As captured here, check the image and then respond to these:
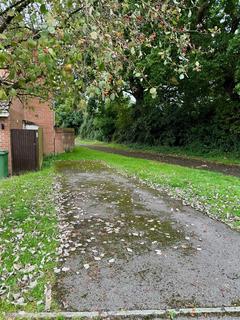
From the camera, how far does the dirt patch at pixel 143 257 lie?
10.7ft

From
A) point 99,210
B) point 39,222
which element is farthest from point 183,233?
point 39,222

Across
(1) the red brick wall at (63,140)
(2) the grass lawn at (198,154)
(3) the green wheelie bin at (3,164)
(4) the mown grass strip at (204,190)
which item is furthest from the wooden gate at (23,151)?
(2) the grass lawn at (198,154)

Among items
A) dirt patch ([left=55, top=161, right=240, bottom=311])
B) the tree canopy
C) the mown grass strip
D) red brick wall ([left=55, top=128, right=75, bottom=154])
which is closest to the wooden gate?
the mown grass strip

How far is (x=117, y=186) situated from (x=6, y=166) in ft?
15.1

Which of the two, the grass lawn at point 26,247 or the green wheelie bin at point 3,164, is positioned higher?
the green wheelie bin at point 3,164

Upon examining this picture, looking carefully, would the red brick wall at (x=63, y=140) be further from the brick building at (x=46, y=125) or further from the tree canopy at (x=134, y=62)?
the tree canopy at (x=134, y=62)

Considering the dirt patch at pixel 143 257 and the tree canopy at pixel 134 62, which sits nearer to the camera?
the tree canopy at pixel 134 62

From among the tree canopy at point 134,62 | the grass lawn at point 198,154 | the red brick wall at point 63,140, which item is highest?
Result: the tree canopy at point 134,62

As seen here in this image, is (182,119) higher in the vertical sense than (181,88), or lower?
lower

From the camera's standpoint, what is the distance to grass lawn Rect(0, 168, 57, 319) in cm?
326

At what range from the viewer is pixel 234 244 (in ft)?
15.7

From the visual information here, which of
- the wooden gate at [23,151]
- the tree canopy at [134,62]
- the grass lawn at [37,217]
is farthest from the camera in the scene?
the wooden gate at [23,151]

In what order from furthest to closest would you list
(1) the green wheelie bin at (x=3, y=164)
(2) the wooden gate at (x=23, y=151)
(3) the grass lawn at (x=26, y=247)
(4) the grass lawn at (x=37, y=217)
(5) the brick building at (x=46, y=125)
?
(5) the brick building at (x=46, y=125), (2) the wooden gate at (x=23, y=151), (1) the green wheelie bin at (x=3, y=164), (4) the grass lawn at (x=37, y=217), (3) the grass lawn at (x=26, y=247)

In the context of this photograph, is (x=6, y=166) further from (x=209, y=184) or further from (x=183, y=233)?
(x=183, y=233)
